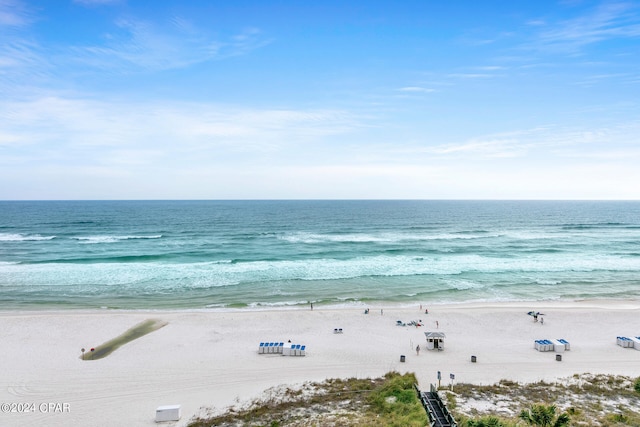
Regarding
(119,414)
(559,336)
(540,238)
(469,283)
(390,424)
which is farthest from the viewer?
(540,238)

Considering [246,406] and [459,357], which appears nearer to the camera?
[246,406]

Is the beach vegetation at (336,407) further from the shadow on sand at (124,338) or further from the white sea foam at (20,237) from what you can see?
the white sea foam at (20,237)

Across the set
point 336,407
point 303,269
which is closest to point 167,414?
point 336,407

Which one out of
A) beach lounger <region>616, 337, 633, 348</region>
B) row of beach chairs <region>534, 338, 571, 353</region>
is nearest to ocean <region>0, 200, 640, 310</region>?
row of beach chairs <region>534, 338, 571, 353</region>

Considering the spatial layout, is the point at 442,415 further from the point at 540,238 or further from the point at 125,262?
the point at 540,238

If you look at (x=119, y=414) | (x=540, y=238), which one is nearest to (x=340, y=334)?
(x=119, y=414)
